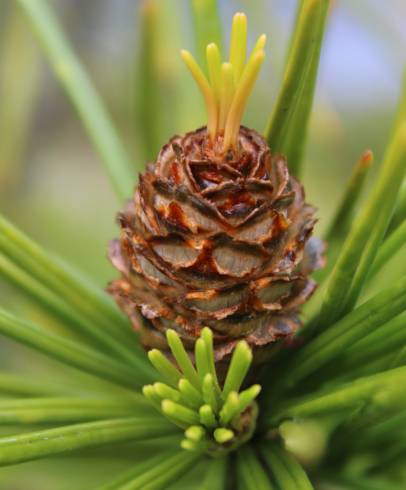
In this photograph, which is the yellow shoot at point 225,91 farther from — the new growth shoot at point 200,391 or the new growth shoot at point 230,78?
the new growth shoot at point 200,391

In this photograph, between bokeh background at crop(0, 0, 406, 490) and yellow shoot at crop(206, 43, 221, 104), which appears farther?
bokeh background at crop(0, 0, 406, 490)

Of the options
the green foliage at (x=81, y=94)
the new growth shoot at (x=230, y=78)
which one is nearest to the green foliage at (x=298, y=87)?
the new growth shoot at (x=230, y=78)

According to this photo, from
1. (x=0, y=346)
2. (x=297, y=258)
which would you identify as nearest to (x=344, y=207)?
(x=297, y=258)

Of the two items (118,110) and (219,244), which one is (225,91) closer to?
(219,244)

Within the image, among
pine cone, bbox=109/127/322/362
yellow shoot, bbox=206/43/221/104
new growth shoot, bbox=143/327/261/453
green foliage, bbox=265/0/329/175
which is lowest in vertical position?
new growth shoot, bbox=143/327/261/453

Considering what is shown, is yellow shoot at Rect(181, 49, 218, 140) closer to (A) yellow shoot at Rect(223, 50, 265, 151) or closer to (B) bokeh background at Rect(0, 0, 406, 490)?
(A) yellow shoot at Rect(223, 50, 265, 151)

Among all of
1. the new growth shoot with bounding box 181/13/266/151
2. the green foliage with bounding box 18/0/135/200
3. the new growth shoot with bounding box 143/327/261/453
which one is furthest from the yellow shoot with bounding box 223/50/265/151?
the green foliage with bounding box 18/0/135/200

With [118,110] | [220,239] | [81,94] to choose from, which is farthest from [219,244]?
[118,110]
